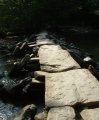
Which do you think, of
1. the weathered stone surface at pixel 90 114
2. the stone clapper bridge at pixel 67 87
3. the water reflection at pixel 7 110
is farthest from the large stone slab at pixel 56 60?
the weathered stone surface at pixel 90 114

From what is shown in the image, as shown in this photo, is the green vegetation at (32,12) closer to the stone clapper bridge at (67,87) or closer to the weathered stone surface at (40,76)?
the stone clapper bridge at (67,87)

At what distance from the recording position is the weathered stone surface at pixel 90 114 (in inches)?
203

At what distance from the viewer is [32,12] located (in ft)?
68.1

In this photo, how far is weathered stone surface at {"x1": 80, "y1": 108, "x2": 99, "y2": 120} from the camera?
16.9ft

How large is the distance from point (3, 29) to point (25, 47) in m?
8.44

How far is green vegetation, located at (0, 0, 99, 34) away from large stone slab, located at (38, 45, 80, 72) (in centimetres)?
953

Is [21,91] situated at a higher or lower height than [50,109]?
lower

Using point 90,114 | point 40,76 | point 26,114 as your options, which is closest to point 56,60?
point 40,76

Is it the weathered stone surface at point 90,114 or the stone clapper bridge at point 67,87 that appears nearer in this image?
the weathered stone surface at point 90,114

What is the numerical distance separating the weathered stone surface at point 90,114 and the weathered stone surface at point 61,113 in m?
0.22

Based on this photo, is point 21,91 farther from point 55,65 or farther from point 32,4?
point 32,4

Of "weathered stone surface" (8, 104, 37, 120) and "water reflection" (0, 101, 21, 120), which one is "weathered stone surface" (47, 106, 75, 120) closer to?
"weathered stone surface" (8, 104, 37, 120)

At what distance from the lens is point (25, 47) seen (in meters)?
14.0

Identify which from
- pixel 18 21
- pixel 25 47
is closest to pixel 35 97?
pixel 25 47
